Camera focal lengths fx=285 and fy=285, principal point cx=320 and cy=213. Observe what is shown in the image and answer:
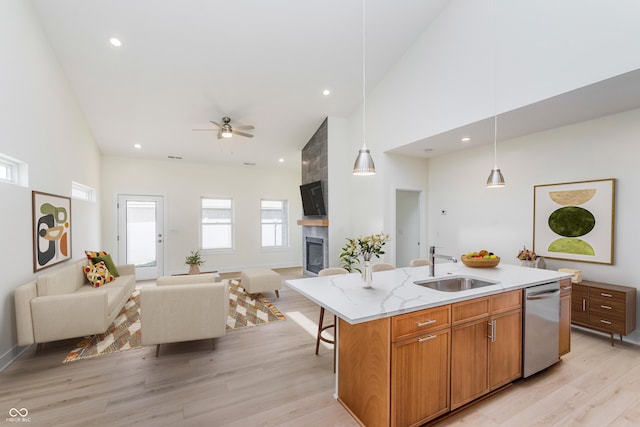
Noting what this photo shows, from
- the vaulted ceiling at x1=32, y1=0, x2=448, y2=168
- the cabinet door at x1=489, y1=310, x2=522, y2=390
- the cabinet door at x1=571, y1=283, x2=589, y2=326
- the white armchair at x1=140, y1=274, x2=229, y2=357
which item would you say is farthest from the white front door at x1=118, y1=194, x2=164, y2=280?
the cabinet door at x1=571, y1=283, x2=589, y2=326

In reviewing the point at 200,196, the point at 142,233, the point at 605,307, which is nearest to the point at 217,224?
the point at 200,196

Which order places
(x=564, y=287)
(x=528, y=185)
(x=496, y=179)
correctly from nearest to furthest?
(x=564, y=287) < (x=496, y=179) < (x=528, y=185)

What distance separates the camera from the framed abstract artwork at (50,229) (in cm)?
333

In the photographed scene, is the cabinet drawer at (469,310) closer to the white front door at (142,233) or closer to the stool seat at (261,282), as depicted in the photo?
the stool seat at (261,282)

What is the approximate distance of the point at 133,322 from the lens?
385 centimetres

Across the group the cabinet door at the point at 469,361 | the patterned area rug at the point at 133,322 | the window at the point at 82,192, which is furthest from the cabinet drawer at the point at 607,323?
the window at the point at 82,192

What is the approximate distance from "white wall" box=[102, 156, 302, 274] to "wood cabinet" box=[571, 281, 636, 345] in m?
6.41

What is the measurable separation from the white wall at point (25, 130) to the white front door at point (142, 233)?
8.01 ft

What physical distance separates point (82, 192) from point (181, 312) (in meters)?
4.12

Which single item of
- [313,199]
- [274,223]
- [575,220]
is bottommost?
[274,223]

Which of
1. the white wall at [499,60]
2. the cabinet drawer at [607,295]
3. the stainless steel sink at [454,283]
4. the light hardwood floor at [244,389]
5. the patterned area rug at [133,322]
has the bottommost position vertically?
the patterned area rug at [133,322]

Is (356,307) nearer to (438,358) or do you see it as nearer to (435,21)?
(438,358)

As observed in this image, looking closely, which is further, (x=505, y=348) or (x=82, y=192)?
(x=82, y=192)

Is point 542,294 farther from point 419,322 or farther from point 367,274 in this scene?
point 367,274
